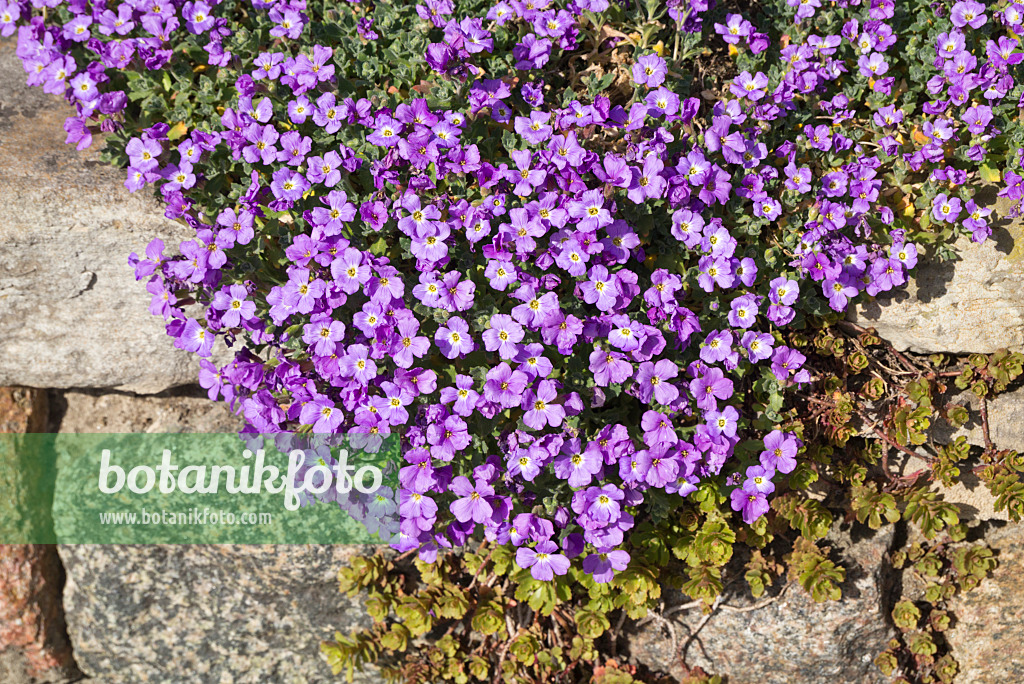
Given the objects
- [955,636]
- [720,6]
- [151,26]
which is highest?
[720,6]

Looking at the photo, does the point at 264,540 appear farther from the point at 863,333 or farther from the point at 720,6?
the point at 720,6

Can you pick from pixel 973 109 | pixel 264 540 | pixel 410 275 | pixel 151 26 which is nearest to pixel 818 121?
pixel 973 109

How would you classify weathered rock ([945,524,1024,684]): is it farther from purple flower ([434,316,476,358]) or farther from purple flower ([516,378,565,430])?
purple flower ([434,316,476,358])

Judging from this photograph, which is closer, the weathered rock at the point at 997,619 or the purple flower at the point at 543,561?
the purple flower at the point at 543,561

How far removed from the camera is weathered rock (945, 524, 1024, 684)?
11.8ft

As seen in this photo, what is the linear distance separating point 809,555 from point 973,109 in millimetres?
1967

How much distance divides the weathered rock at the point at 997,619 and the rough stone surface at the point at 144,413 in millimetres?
3712

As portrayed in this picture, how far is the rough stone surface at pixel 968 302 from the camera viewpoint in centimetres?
322

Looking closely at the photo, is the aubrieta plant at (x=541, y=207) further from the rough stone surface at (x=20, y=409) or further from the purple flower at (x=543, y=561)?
the rough stone surface at (x=20, y=409)

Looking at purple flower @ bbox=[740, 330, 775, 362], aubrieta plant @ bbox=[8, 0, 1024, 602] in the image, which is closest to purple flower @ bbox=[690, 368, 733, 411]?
aubrieta plant @ bbox=[8, 0, 1024, 602]

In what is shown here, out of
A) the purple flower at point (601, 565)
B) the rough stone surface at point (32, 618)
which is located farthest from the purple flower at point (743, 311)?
the rough stone surface at point (32, 618)

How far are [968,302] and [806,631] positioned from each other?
1630 millimetres

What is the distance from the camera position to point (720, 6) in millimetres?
3537

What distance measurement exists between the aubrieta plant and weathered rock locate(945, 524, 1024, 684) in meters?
1.15
